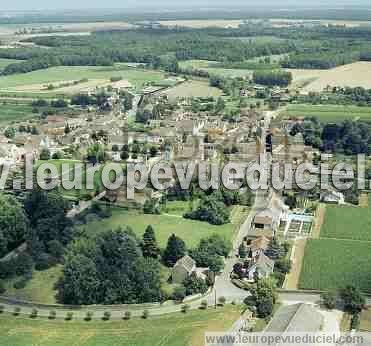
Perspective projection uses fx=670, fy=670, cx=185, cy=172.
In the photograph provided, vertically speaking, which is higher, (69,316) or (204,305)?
(204,305)

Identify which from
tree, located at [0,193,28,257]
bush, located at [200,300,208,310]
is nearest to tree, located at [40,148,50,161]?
tree, located at [0,193,28,257]

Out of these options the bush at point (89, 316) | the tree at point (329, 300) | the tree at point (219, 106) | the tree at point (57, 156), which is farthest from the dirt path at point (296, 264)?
the tree at point (219, 106)

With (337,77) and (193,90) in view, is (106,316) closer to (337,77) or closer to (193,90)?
(193,90)

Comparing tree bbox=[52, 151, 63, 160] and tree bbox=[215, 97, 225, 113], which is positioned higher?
tree bbox=[215, 97, 225, 113]

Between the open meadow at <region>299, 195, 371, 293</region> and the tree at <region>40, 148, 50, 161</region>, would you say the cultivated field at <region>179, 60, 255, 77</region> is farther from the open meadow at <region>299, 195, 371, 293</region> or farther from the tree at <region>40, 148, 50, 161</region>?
the open meadow at <region>299, 195, 371, 293</region>

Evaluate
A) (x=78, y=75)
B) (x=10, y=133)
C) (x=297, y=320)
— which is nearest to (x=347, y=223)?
(x=297, y=320)

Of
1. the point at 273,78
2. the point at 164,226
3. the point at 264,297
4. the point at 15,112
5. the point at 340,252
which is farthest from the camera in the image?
the point at 273,78

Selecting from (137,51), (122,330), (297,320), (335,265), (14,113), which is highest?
(137,51)

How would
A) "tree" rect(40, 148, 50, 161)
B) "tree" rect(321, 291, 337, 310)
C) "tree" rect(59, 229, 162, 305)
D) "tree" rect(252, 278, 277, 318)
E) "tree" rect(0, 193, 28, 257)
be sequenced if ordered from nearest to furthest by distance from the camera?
1. "tree" rect(252, 278, 277, 318)
2. "tree" rect(321, 291, 337, 310)
3. "tree" rect(59, 229, 162, 305)
4. "tree" rect(0, 193, 28, 257)
5. "tree" rect(40, 148, 50, 161)
